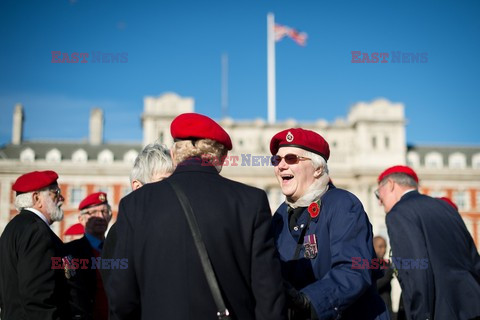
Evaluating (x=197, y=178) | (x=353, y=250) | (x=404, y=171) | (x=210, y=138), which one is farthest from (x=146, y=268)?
(x=404, y=171)

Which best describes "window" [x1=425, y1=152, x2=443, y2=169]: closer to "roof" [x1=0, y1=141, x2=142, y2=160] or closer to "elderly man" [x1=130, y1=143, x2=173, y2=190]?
"roof" [x1=0, y1=141, x2=142, y2=160]

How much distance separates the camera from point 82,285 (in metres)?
5.52

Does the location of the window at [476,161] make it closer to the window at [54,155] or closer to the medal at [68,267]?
the window at [54,155]

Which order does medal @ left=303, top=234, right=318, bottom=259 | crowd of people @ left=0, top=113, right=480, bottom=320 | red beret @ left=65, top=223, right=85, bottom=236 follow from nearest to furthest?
crowd of people @ left=0, top=113, right=480, bottom=320
medal @ left=303, top=234, right=318, bottom=259
red beret @ left=65, top=223, right=85, bottom=236

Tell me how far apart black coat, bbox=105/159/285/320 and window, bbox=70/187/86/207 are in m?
40.8

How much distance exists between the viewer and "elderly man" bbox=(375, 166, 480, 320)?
4629mm

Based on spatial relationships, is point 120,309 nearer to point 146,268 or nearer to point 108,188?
point 146,268

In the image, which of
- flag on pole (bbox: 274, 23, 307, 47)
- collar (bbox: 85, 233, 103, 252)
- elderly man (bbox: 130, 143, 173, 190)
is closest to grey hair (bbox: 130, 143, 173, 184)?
elderly man (bbox: 130, 143, 173, 190)

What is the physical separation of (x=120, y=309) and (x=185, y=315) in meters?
0.40

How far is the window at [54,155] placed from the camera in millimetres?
44938

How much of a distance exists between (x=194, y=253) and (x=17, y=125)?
50168 millimetres

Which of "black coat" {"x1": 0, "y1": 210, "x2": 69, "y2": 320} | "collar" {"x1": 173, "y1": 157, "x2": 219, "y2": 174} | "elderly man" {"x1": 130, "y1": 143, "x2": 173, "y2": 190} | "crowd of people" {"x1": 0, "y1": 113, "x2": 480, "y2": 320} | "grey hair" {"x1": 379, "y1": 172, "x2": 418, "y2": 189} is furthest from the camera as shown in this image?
"grey hair" {"x1": 379, "y1": 172, "x2": 418, "y2": 189}

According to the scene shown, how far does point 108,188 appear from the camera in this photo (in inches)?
1670

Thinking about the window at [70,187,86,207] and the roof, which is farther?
the roof
